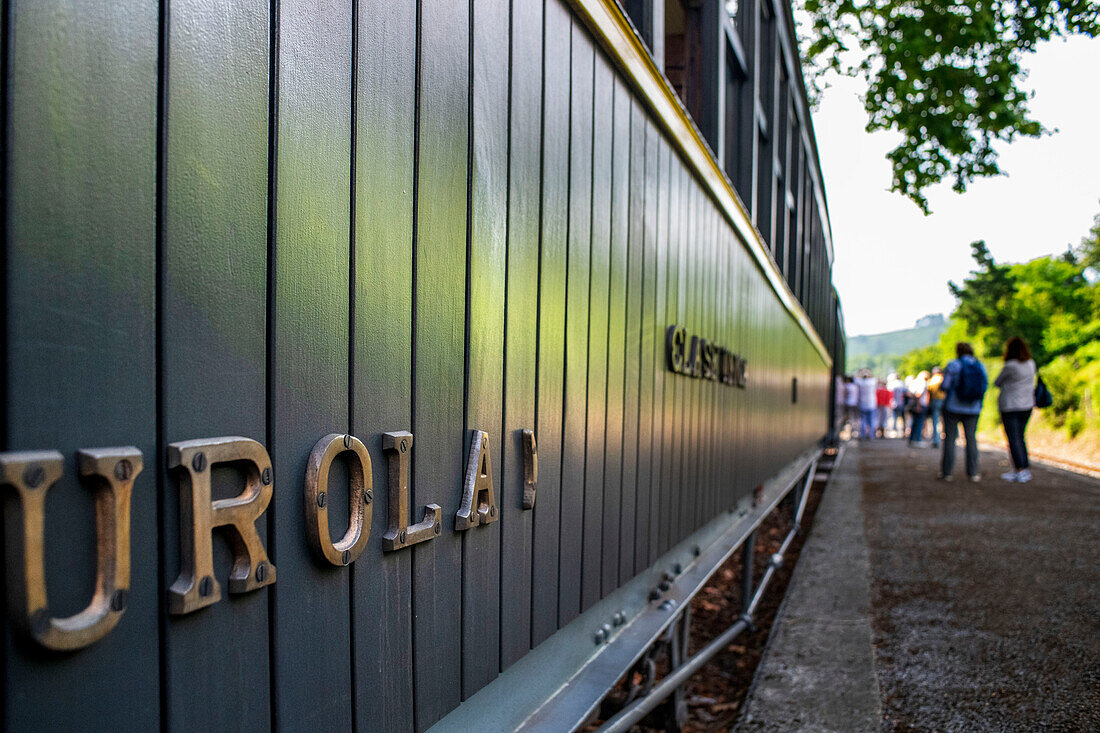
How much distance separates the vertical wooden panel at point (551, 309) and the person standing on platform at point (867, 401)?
18.9 m

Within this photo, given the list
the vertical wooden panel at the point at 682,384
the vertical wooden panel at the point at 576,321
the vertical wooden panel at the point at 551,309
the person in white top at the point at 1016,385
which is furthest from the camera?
the person in white top at the point at 1016,385

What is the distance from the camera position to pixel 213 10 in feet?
2.62

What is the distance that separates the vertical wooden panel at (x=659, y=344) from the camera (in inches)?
93.9

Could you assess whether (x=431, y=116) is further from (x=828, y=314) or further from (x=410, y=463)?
(x=828, y=314)

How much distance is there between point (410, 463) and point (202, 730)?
44 cm

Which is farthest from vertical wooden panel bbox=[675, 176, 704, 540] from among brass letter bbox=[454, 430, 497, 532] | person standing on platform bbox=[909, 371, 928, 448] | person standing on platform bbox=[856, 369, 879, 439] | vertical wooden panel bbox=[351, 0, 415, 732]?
person standing on platform bbox=[856, 369, 879, 439]

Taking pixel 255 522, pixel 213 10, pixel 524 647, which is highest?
pixel 213 10

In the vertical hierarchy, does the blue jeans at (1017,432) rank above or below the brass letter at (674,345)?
below

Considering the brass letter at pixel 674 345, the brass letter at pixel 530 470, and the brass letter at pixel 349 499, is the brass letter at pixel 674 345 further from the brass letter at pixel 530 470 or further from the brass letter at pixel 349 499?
the brass letter at pixel 349 499

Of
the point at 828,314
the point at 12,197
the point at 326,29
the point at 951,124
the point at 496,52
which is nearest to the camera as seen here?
the point at 12,197

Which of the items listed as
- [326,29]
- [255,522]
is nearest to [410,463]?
[255,522]

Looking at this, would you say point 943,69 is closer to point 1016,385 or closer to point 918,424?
point 1016,385

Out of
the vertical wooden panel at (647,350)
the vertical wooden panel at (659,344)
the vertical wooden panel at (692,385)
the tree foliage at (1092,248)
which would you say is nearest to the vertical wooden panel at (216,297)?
the vertical wooden panel at (647,350)

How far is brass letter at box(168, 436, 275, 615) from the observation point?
0.76 meters
